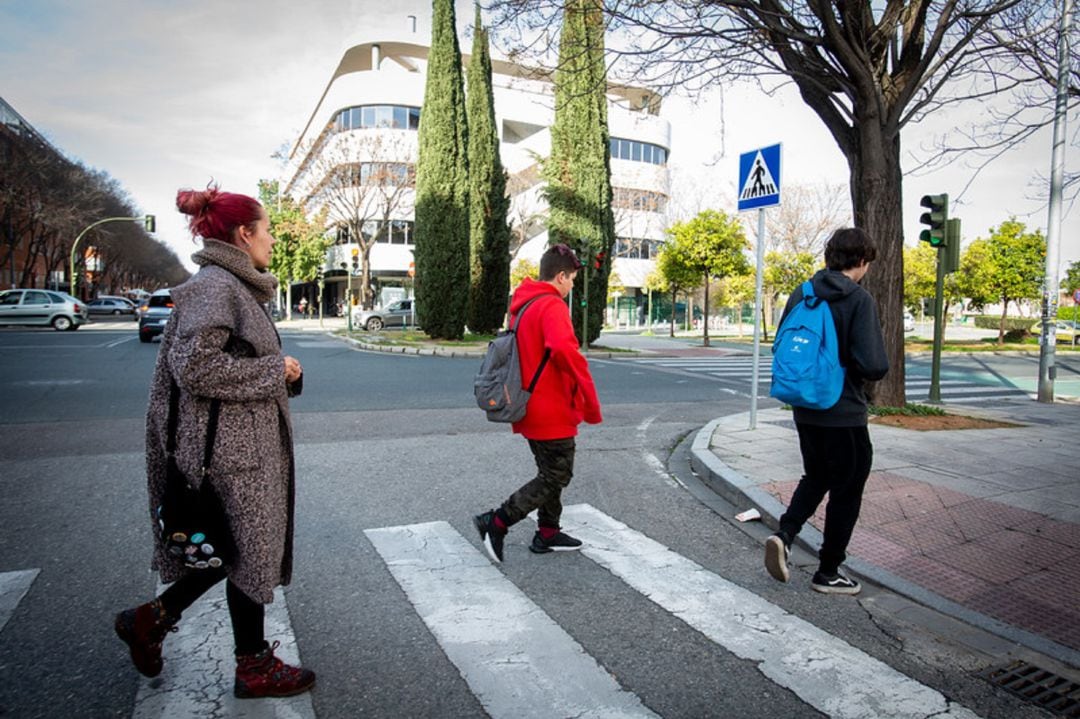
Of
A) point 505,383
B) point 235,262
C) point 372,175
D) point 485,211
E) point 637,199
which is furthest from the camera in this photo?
point 637,199

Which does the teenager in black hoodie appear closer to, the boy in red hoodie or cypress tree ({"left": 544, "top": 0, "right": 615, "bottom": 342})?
the boy in red hoodie

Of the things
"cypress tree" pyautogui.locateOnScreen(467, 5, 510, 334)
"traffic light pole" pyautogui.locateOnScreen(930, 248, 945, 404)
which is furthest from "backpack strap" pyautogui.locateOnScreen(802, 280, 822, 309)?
"cypress tree" pyautogui.locateOnScreen(467, 5, 510, 334)

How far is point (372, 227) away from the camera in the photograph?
4981 centimetres

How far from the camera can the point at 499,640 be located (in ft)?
9.84

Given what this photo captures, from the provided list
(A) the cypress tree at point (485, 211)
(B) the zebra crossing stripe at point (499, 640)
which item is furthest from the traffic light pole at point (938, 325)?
(A) the cypress tree at point (485, 211)

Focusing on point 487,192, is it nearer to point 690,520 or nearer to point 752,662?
point 690,520

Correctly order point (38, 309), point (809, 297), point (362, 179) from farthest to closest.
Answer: point (362, 179) < point (38, 309) < point (809, 297)

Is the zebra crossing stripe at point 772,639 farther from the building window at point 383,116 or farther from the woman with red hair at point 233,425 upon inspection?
the building window at point 383,116

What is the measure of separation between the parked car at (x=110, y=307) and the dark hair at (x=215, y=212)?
2127 inches

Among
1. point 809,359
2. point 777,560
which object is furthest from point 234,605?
point 809,359

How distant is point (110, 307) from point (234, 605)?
54580mm

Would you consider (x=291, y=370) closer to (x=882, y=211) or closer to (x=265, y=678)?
(x=265, y=678)

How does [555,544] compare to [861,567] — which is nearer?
[861,567]

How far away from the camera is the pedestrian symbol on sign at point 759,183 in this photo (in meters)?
7.64
